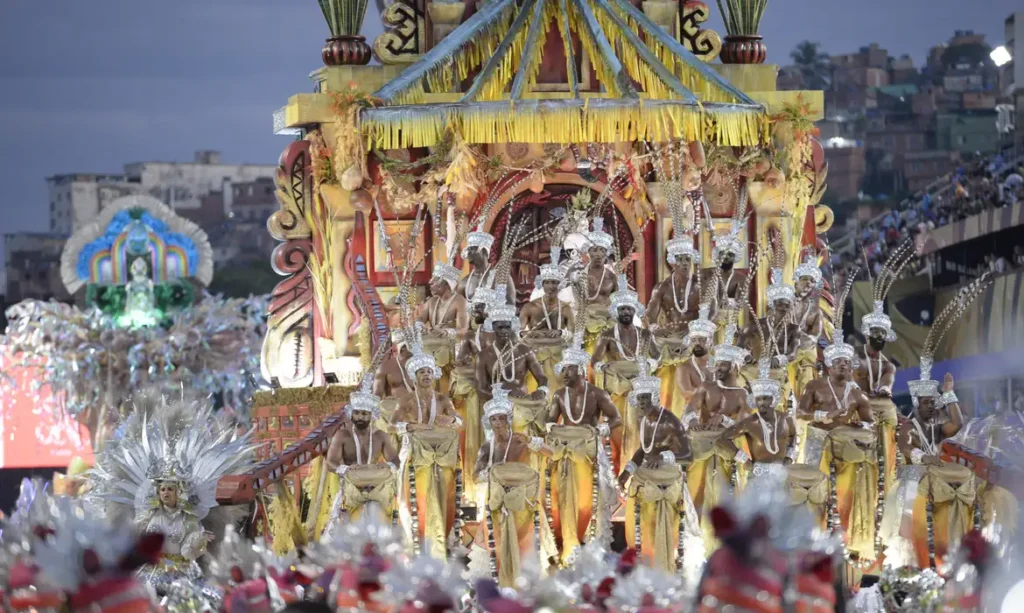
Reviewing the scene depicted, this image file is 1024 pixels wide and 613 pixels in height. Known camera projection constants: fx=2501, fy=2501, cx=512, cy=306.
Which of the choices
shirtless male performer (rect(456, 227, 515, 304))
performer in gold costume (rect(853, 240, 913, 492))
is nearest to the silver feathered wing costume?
shirtless male performer (rect(456, 227, 515, 304))

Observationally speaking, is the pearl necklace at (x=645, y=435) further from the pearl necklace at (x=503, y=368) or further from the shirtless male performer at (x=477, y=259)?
the shirtless male performer at (x=477, y=259)

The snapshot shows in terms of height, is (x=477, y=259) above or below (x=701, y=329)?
above

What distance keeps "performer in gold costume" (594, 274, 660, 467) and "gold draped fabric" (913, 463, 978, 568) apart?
2.21 meters

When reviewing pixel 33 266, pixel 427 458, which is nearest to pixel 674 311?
pixel 427 458

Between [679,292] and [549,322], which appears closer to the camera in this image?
[549,322]

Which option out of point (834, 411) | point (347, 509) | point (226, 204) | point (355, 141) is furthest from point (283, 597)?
point (226, 204)

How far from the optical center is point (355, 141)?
19641 millimetres

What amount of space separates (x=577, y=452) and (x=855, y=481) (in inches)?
80.1

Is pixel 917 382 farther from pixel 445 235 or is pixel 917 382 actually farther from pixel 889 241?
pixel 889 241

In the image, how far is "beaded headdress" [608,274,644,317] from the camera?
18281 millimetres

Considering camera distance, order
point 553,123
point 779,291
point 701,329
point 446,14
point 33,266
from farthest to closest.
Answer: point 33,266, point 446,14, point 553,123, point 779,291, point 701,329

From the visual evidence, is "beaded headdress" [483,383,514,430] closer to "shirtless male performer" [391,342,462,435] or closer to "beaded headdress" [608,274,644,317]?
"shirtless male performer" [391,342,462,435]

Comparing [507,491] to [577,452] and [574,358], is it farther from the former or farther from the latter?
[574,358]

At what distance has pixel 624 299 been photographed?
60.0ft
